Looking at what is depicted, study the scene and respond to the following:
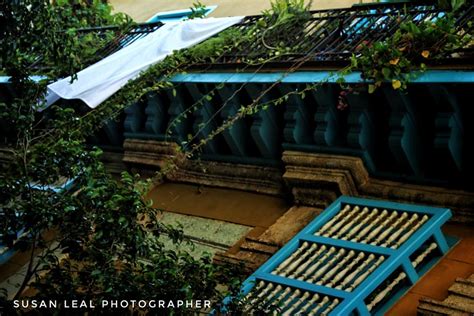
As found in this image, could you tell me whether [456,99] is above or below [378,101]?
below

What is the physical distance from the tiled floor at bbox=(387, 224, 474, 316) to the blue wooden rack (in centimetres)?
5

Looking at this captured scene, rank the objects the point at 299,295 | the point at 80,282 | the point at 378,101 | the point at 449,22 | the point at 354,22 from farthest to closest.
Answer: the point at 354,22 < the point at 378,101 < the point at 449,22 < the point at 299,295 < the point at 80,282

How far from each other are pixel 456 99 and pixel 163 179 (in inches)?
133

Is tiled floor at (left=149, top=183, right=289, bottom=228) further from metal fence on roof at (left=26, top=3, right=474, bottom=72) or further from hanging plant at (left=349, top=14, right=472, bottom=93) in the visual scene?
hanging plant at (left=349, top=14, right=472, bottom=93)

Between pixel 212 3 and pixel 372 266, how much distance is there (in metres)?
7.01

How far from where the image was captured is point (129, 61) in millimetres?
7988

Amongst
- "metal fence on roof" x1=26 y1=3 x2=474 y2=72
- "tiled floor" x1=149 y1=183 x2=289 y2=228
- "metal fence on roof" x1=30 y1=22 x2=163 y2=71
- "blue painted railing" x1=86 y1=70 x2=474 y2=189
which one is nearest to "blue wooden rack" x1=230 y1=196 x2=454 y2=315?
"blue painted railing" x1=86 y1=70 x2=474 y2=189

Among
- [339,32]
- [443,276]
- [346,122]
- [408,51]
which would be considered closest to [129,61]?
[339,32]

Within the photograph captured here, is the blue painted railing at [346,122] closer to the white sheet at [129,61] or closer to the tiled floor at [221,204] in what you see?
the tiled floor at [221,204]

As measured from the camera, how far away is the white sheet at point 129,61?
7.74m

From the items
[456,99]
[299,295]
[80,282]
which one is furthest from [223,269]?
[456,99]

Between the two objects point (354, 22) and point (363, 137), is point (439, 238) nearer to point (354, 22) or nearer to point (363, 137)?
point (363, 137)

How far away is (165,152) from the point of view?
8.16 meters

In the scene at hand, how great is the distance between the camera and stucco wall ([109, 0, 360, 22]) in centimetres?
990
